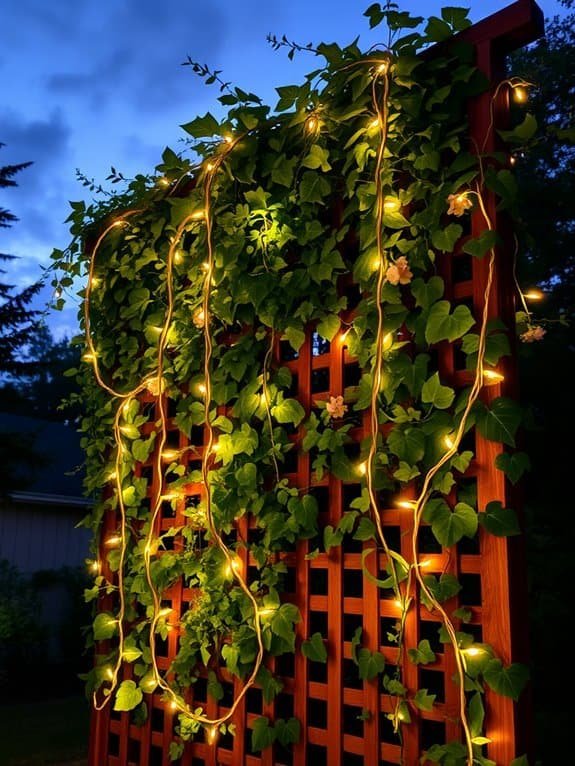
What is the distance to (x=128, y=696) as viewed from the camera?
249 cm

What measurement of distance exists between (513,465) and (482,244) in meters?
0.59

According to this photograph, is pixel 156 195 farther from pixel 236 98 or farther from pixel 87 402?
pixel 87 402

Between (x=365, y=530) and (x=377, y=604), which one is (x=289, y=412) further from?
(x=377, y=604)

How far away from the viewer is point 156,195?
9.20 feet

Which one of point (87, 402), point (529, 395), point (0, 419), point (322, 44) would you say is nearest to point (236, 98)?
point (322, 44)

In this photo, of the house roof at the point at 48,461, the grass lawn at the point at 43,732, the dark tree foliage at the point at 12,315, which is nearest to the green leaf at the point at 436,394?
the grass lawn at the point at 43,732

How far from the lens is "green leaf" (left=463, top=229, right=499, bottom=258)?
177 centimetres

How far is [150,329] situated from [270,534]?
1.04 metres

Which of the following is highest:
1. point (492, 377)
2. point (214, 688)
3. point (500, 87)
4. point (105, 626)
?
point (500, 87)

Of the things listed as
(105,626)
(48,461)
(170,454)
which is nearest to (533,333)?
(170,454)

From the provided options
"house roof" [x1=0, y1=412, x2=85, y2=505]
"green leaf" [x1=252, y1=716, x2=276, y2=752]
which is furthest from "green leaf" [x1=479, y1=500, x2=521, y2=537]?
"house roof" [x1=0, y1=412, x2=85, y2=505]

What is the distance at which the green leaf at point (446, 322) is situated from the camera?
1.77 m

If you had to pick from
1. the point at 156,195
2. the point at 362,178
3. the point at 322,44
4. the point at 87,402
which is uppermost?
the point at 322,44

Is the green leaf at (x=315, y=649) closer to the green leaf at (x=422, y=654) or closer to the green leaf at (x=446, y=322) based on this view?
the green leaf at (x=422, y=654)
